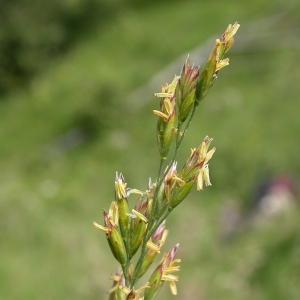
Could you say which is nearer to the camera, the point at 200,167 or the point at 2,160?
the point at 200,167

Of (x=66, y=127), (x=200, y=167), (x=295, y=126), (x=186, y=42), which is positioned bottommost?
(x=200, y=167)

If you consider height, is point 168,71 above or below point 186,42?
below

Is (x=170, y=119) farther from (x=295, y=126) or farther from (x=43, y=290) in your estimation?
(x=295, y=126)

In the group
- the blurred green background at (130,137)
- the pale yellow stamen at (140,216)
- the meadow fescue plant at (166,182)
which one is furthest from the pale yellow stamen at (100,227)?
the blurred green background at (130,137)

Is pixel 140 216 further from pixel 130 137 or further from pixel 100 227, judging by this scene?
pixel 130 137

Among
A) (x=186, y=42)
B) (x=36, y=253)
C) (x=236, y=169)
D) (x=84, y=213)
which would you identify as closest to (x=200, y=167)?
(x=36, y=253)

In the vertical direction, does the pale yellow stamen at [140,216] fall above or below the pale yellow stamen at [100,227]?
below

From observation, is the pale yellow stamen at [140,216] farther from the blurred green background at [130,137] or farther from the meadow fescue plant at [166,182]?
the blurred green background at [130,137]
